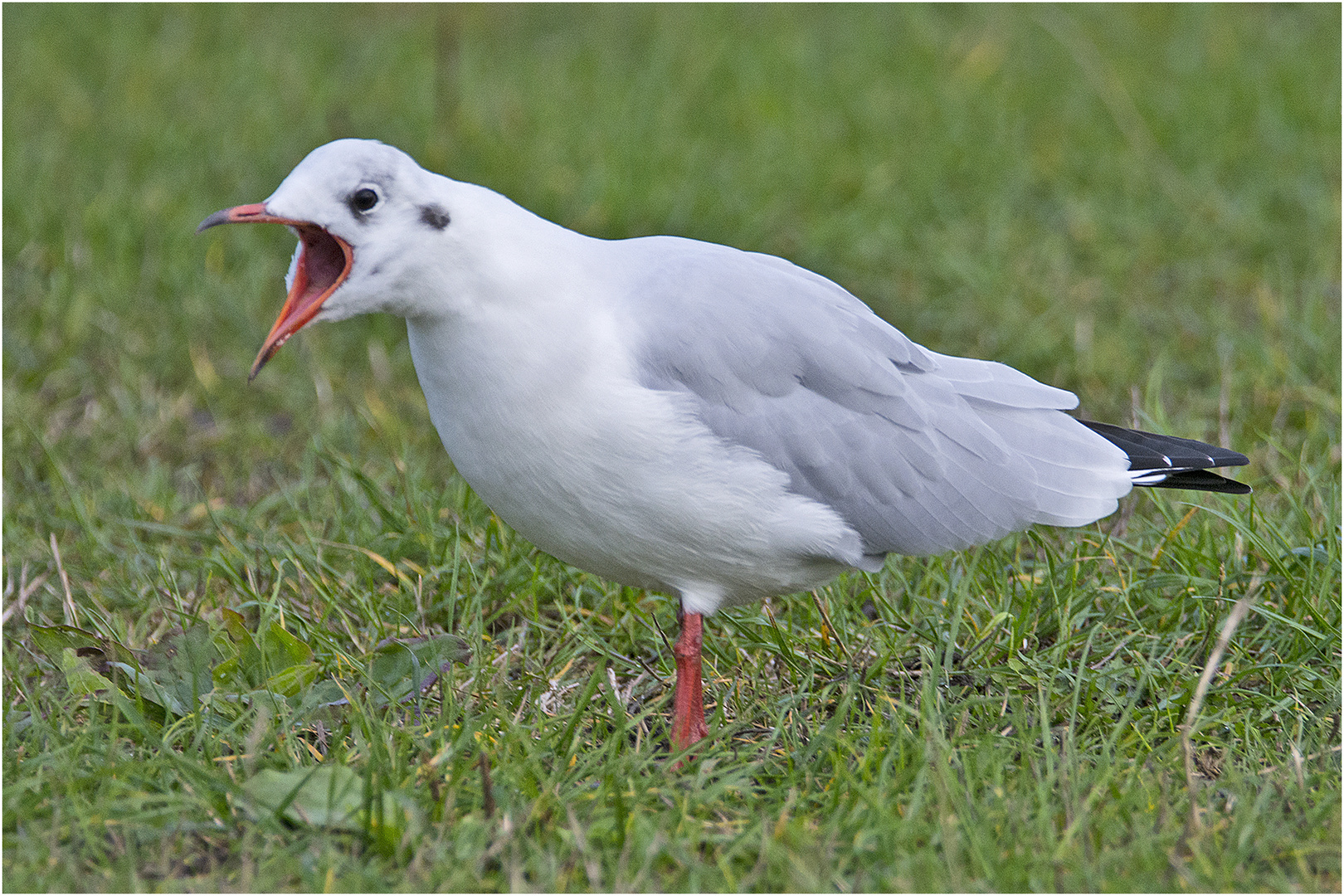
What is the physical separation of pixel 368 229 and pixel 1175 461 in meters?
1.92

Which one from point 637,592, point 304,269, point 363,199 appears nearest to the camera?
point 363,199

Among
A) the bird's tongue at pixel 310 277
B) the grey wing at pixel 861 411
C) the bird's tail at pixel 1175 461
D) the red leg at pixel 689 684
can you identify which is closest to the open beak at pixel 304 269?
the bird's tongue at pixel 310 277

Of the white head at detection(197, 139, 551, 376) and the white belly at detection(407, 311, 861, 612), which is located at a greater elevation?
the white head at detection(197, 139, 551, 376)

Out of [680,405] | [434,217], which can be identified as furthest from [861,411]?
[434,217]

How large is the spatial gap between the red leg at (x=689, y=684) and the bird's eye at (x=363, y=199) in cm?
113

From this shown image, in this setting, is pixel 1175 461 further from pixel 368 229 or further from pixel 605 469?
pixel 368 229

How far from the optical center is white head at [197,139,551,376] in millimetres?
2672

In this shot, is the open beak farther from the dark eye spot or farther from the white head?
the dark eye spot

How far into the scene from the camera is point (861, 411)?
308cm

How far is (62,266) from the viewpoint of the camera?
5.41 metres

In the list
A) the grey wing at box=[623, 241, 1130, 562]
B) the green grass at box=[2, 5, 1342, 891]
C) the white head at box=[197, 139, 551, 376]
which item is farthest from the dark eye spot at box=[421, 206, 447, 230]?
the green grass at box=[2, 5, 1342, 891]

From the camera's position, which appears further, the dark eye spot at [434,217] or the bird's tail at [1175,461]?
the bird's tail at [1175,461]

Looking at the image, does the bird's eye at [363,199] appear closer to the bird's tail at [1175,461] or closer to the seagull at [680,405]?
the seagull at [680,405]

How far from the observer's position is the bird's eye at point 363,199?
8.82ft
